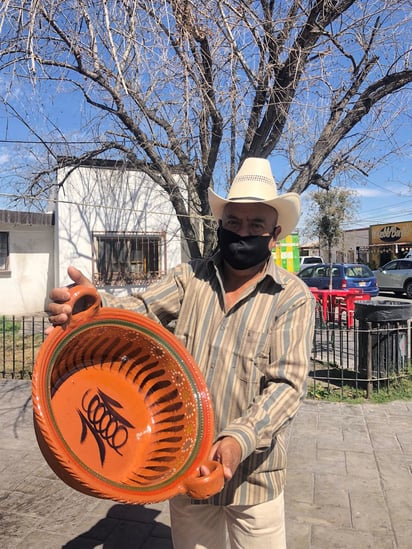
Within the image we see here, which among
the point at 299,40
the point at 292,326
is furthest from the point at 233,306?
the point at 299,40

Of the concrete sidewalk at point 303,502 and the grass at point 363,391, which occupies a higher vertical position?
the grass at point 363,391

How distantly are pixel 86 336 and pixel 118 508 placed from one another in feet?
7.20

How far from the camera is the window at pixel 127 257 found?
1164cm

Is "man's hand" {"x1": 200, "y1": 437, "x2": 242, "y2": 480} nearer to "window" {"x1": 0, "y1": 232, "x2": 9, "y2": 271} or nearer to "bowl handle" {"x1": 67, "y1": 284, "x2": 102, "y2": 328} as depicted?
"bowl handle" {"x1": 67, "y1": 284, "x2": 102, "y2": 328}

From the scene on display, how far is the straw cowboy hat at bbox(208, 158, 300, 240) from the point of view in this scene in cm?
178

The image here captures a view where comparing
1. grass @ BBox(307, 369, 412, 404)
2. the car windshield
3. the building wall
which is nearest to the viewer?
grass @ BBox(307, 369, 412, 404)

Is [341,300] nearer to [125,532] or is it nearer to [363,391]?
[363,391]

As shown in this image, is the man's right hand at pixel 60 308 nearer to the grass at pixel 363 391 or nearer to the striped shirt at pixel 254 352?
the striped shirt at pixel 254 352

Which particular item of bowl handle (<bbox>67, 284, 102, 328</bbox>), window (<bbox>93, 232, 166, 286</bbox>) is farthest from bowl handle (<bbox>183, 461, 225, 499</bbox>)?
window (<bbox>93, 232, 166, 286</bbox>)

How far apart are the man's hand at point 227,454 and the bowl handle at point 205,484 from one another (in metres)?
0.04

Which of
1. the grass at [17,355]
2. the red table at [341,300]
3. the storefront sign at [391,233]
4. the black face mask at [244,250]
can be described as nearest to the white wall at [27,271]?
the grass at [17,355]

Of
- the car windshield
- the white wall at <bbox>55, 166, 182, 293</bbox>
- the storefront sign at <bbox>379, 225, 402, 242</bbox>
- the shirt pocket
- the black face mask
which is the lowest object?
the shirt pocket

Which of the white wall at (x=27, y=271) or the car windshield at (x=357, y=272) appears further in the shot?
the car windshield at (x=357, y=272)

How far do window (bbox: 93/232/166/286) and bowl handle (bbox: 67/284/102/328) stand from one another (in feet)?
33.4
